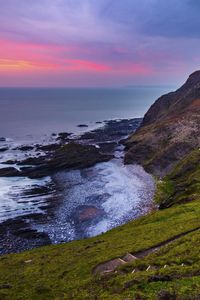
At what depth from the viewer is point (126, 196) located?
68.8 metres

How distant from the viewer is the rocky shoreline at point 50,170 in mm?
51094

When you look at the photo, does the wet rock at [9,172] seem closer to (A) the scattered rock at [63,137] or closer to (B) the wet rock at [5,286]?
(A) the scattered rock at [63,137]

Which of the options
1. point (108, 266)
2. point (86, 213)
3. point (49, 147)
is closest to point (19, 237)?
point (86, 213)

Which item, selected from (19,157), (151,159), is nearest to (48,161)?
(19,157)

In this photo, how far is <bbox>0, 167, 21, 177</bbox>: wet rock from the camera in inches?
3366

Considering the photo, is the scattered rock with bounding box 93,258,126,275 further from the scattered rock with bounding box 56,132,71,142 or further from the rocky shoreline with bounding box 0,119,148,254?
the scattered rock with bounding box 56,132,71,142

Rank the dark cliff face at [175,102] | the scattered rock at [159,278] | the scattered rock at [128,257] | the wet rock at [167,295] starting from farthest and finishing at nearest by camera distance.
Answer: the dark cliff face at [175,102] < the scattered rock at [128,257] < the scattered rock at [159,278] < the wet rock at [167,295]

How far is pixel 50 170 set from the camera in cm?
9019

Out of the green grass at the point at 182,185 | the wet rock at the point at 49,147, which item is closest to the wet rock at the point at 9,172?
the wet rock at the point at 49,147

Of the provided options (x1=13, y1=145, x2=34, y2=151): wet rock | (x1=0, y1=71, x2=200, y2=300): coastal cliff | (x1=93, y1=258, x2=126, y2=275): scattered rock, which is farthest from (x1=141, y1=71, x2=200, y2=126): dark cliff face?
(x1=93, y1=258, x2=126, y2=275): scattered rock

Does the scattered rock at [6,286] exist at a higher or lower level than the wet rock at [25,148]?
lower

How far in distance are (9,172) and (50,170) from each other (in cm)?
1031

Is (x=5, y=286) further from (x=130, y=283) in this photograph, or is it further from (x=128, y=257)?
(x=130, y=283)

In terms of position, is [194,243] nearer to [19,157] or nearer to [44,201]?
[44,201]
